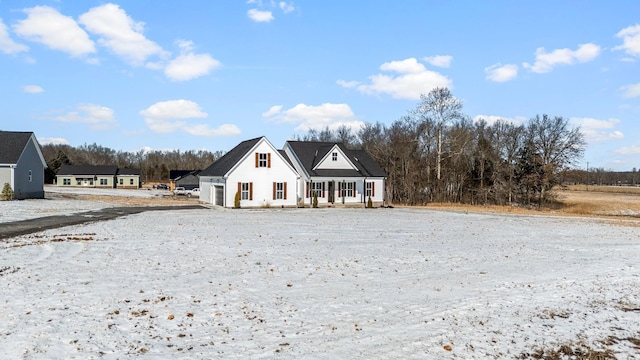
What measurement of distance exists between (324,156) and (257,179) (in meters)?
7.29

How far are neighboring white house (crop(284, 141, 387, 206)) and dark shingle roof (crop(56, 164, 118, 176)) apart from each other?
2430 inches

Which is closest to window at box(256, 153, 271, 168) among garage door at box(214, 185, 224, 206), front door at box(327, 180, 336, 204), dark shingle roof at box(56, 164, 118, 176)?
garage door at box(214, 185, 224, 206)

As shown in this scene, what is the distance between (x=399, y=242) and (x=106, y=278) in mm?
10742

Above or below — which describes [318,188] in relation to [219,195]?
above

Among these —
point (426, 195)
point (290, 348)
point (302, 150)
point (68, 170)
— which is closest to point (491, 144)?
point (426, 195)

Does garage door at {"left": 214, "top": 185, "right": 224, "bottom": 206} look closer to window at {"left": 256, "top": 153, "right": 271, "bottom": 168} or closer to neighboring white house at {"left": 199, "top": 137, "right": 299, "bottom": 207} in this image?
neighboring white house at {"left": 199, "top": 137, "right": 299, "bottom": 207}

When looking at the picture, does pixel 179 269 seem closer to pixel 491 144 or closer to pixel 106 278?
pixel 106 278

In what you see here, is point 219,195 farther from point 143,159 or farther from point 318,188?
point 143,159

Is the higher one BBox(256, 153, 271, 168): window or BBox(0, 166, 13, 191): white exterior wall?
BBox(256, 153, 271, 168): window

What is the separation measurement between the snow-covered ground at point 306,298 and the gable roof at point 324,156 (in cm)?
2381

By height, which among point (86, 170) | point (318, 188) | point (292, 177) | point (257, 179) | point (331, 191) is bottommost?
point (331, 191)

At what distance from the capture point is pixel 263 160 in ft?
122

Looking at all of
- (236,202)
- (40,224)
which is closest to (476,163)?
(236,202)

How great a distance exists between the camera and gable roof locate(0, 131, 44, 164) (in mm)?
36531
